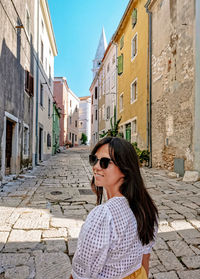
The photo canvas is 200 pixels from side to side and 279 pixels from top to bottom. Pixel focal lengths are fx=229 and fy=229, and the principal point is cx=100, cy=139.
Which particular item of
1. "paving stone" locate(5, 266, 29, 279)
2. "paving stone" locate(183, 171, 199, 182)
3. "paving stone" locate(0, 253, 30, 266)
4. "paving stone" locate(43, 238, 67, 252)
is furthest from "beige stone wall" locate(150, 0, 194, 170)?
"paving stone" locate(5, 266, 29, 279)

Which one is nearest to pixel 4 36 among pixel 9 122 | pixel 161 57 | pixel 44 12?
pixel 9 122

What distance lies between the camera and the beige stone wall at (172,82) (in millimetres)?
8016

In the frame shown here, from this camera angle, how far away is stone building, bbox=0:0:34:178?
685 centimetres

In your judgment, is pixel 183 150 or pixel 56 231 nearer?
pixel 56 231

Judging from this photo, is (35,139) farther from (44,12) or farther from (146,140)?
(44,12)

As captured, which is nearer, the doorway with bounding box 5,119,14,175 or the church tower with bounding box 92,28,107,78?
the doorway with bounding box 5,119,14,175

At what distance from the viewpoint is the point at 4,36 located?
690 cm

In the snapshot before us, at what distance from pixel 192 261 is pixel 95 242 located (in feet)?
7.42

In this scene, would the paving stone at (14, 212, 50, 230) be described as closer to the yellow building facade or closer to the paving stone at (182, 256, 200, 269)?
the paving stone at (182, 256, 200, 269)

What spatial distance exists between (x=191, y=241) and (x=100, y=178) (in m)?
2.65

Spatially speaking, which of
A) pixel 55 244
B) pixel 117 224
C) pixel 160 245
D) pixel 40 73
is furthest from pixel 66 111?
pixel 117 224

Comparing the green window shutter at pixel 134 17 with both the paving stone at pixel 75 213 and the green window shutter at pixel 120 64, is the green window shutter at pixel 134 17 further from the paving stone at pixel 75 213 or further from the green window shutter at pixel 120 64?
the paving stone at pixel 75 213

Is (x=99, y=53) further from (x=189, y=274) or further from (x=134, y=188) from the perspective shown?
(x=134, y=188)

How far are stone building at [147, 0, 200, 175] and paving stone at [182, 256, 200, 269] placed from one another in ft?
17.5
